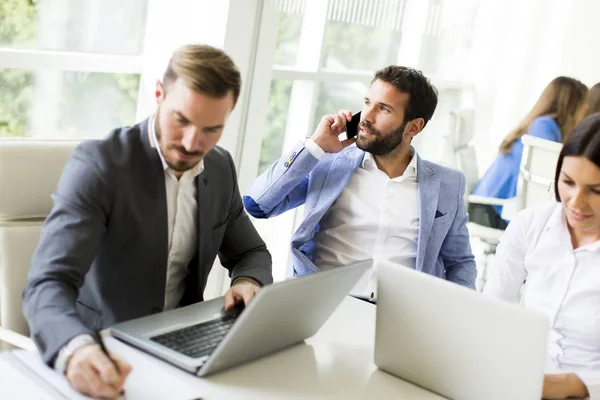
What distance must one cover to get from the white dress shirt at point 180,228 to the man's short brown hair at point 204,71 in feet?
0.76

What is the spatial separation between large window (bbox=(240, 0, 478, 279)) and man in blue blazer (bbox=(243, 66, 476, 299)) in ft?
2.30

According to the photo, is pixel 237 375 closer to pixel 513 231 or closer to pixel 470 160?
pixel 513 231

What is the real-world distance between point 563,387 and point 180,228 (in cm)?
93

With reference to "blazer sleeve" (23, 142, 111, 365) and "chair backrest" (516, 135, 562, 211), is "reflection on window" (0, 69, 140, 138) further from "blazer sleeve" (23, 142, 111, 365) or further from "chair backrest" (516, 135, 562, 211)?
"chair backrest" (516, 135, 562, 211)

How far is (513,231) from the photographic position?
2338mm

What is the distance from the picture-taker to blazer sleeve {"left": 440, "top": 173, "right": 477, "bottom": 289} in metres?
2.82

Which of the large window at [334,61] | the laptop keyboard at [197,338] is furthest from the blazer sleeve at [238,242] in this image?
the large window at [334,61]

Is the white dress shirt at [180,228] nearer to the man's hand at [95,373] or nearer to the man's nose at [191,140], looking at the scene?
the man's nose at [191,140]

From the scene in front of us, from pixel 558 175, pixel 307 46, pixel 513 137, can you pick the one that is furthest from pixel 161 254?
pixel 513 137

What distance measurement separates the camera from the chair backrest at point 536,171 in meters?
3.57

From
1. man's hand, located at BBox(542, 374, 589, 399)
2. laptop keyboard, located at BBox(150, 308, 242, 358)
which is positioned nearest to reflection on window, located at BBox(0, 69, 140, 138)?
laptop keyboard, located at BBox(150, 308, 242, 358)

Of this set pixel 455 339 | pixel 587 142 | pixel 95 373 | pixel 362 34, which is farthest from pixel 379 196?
pixel 95 373

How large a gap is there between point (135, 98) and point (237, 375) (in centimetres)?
173

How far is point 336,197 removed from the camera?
272 cm
